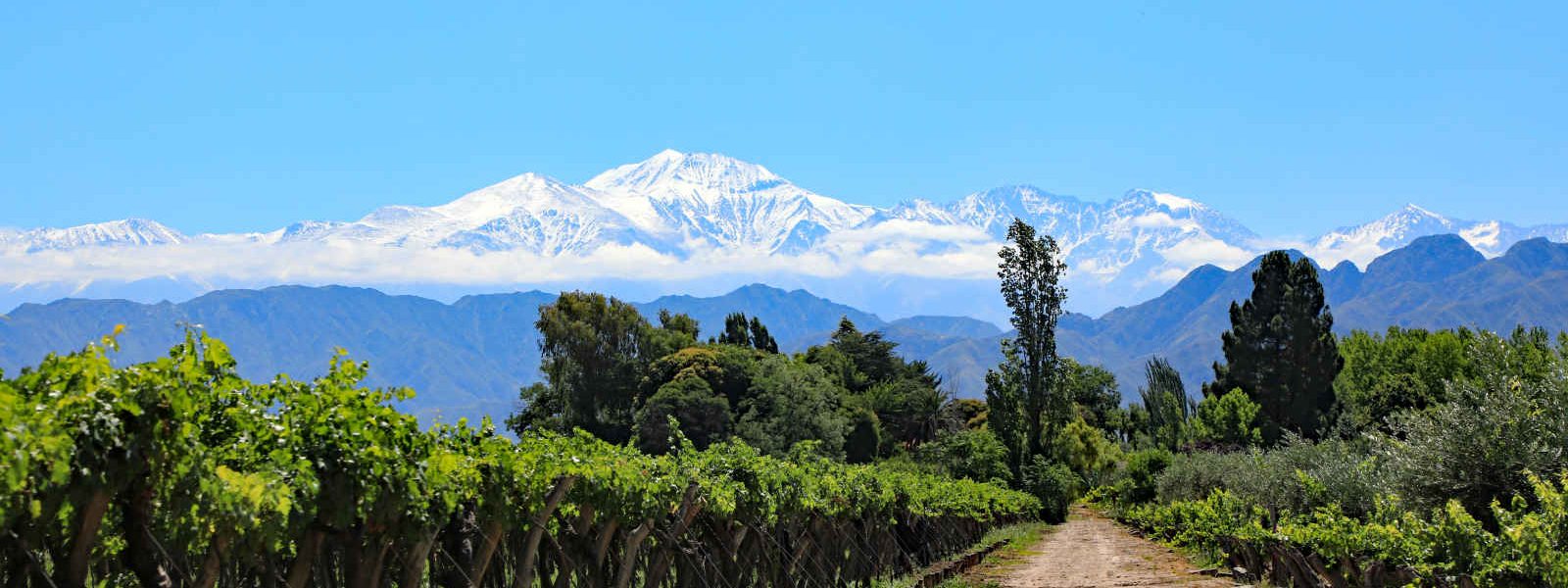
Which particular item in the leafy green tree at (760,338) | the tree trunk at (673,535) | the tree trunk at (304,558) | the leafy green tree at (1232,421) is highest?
the leafy green tree at (760,338)

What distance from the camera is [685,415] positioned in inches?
2552

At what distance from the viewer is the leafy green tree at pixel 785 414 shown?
210 feet

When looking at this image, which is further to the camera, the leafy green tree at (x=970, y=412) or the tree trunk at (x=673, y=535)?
the leafy green tree at (x=970, y=412)

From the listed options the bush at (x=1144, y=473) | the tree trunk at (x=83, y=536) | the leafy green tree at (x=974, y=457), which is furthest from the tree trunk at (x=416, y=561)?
the bush at (x=1144, y=473)

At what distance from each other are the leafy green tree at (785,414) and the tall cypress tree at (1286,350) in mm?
26524

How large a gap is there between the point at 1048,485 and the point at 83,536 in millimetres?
53233

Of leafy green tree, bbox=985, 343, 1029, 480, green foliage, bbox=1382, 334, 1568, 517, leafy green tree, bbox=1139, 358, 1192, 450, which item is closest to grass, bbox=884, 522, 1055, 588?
leafy green tree, bbox=985, 343, 1029, 480

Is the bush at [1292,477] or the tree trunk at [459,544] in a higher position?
the tree trunk at [459,544]

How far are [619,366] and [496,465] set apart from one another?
64401mm

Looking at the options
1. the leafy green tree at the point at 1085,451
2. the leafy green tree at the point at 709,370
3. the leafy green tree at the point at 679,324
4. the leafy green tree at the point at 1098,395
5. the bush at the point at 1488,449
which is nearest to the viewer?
the bush at the point at 1488,449

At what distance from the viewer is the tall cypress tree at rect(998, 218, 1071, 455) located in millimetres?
59781

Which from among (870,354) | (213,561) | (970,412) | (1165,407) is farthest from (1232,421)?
(213,561)

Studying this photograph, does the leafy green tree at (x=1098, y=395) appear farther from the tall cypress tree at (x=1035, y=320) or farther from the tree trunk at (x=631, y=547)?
the tree trunk at (x=631, y=547)

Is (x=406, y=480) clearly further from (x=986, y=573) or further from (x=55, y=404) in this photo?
(x=986, y=573)
